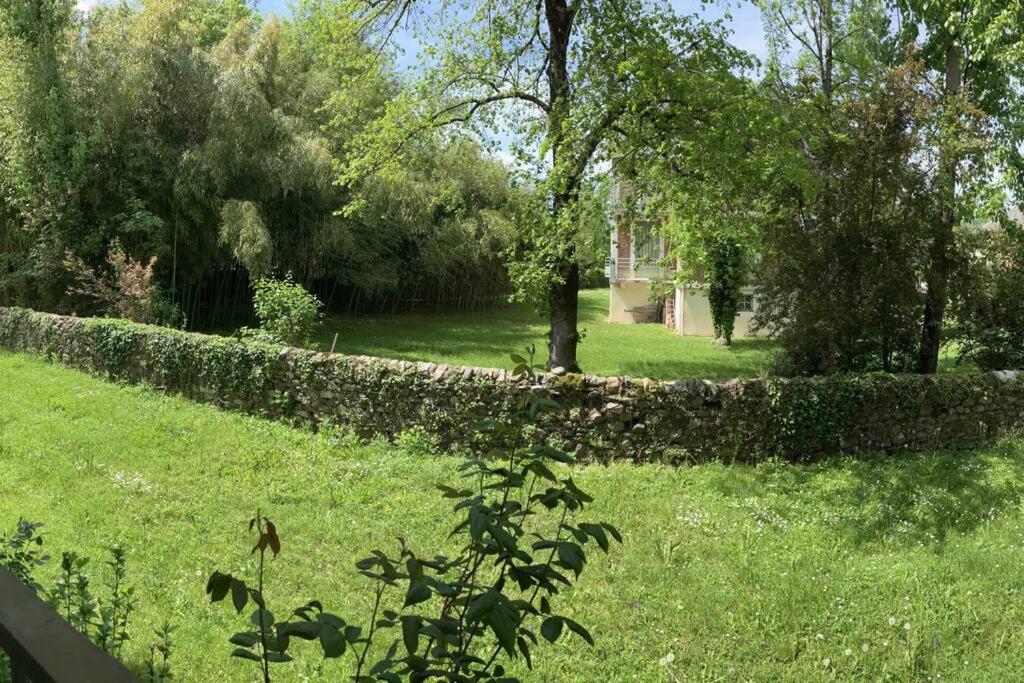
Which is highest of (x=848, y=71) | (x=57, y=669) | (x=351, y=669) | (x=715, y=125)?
(x=848, y=71)

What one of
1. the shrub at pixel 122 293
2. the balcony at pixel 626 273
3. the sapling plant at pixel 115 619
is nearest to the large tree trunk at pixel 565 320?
the shrub at pixel 122 293

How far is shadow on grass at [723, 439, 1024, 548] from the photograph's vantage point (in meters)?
7.62

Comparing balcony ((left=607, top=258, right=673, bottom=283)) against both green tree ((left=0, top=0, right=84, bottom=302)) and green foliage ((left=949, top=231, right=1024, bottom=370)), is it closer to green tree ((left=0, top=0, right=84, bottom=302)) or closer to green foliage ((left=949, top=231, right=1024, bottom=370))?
green foliage ((left=949, top=231, right=1024, bottom=370))

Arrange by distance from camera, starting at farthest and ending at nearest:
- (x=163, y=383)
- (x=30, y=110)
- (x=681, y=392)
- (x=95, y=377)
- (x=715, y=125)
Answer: (x=30, y=110)
(x=95, y=377)
(x=163, y=383)
(x=715, y=125)
(x=681, y=392)

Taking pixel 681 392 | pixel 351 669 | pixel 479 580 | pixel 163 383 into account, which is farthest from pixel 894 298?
pixel 163 383

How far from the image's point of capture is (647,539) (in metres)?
7.19

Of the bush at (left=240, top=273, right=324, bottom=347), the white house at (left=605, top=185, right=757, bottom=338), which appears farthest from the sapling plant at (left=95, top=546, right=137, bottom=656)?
the white house at (left=605, top=185, right=757, bottom=338)

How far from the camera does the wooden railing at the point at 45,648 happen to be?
1386mm

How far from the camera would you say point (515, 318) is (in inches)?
1523

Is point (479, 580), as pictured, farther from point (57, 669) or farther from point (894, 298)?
point (894, 298)

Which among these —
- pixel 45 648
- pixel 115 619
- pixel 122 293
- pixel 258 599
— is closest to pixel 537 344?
pixel 122 293

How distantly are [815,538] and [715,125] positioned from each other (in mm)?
6088

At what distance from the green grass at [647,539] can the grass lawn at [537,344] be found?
670 cm

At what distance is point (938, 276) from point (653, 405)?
6.82 m
